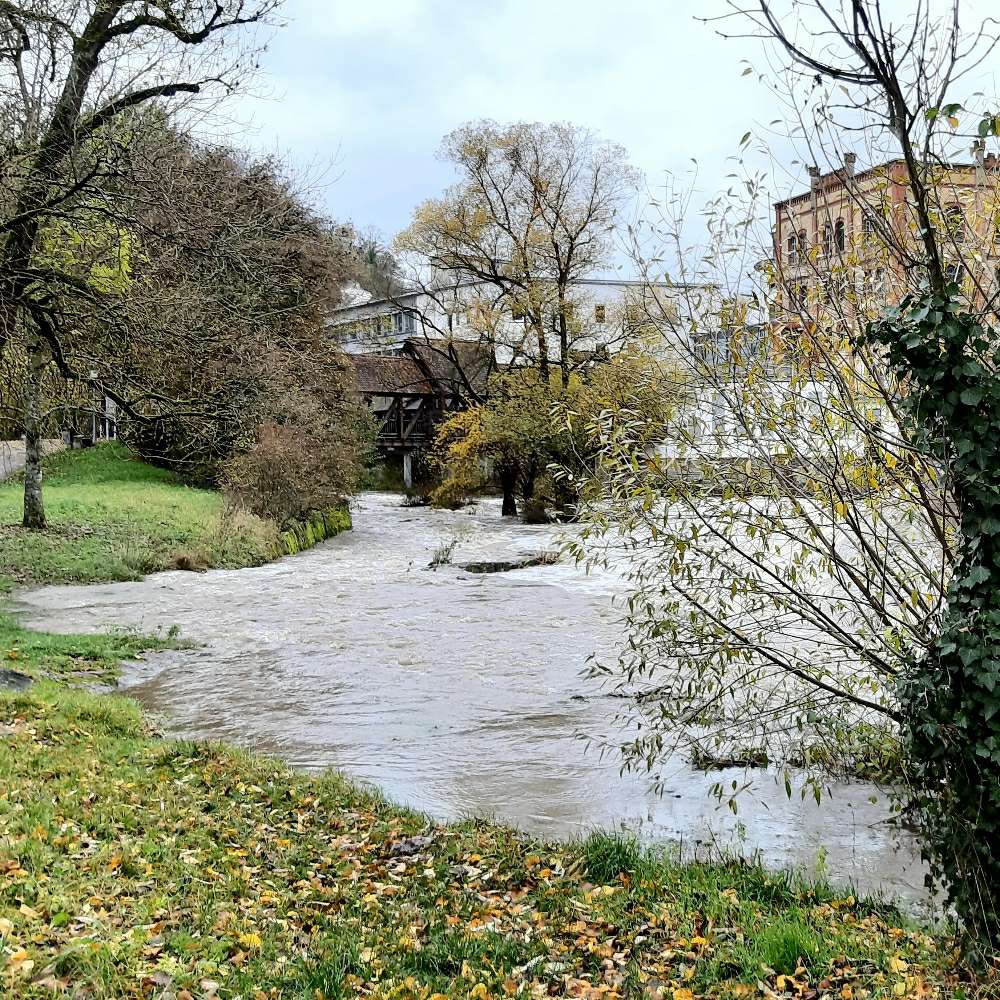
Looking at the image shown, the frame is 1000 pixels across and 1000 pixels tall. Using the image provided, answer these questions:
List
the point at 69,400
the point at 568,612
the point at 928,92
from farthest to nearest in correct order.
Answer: the point at 568,612, the point at 69,400, the point at 928,92

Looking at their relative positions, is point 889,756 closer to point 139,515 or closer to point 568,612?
point 568,612

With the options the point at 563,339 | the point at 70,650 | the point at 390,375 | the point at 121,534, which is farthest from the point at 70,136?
the point at 390,375

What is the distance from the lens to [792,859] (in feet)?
21.8

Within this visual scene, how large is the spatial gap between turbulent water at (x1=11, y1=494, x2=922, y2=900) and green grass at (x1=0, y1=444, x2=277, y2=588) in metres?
0.89

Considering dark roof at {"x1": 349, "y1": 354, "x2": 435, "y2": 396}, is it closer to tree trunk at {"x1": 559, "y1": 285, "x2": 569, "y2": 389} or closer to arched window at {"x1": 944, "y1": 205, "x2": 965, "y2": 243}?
tree trunk at {"x1": 559, "y1": 285, "x2": 569, "y2": 389}

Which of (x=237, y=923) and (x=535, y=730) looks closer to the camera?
(x=237, y=923)

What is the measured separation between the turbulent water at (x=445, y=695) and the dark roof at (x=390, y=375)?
2652 centimetres

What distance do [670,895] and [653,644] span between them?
166 centimetres

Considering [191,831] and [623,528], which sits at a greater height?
[623,528]

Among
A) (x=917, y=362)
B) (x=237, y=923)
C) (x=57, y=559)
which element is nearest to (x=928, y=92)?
(x=917, y=362)

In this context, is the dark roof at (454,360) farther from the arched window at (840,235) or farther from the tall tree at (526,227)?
the arched window at (840,235)

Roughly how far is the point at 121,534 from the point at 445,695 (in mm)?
14362

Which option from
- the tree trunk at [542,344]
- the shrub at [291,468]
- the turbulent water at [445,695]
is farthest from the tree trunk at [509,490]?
the turbulent water at [445,695]

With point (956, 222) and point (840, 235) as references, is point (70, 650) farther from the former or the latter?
point (956, 222)
